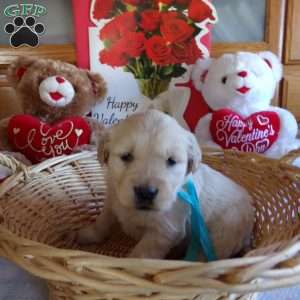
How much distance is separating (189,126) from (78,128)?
0.32 metres

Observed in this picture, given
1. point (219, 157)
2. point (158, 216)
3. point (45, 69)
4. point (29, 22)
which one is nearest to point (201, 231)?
point (158, 216)

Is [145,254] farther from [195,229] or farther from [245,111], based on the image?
[245,111]

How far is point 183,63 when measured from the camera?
1339mm

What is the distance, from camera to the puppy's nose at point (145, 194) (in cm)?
71

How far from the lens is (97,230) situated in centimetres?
92

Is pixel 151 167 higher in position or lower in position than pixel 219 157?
higher

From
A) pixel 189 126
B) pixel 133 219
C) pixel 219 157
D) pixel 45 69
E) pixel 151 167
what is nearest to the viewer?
pixel 151 167

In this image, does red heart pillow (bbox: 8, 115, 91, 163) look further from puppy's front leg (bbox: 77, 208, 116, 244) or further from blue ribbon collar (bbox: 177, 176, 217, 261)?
blue ribbon collar (bbox: 177, 176, 217, 261)

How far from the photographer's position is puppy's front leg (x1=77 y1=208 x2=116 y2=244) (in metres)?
0.92

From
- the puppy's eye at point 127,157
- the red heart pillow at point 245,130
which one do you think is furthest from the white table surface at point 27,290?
the red heart pillow at point 245,130

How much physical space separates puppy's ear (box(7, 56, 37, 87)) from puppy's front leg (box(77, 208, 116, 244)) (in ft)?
1.62

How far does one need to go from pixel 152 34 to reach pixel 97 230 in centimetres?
64

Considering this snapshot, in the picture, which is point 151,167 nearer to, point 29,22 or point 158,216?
point 158,216

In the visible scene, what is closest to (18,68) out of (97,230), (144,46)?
(144,46)
